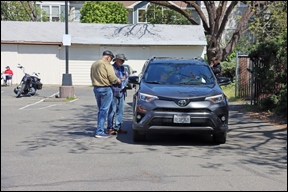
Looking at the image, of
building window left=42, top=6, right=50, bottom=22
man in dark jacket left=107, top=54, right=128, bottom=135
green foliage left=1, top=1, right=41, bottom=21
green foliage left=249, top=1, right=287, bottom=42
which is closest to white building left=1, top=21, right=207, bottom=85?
green foliage left=249, top=1, right=287, bottom=42

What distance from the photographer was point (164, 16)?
41406 millimetres

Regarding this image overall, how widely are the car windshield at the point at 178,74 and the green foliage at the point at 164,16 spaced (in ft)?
105

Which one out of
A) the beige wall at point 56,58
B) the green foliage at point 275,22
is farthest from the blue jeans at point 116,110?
the beige wall at point 56,58

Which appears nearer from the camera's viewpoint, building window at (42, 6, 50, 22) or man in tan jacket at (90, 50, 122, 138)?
man in tan jacket at (90, 50, 122, 138)

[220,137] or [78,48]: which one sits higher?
[78,48]

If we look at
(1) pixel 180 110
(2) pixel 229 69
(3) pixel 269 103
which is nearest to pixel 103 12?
(2) pixel 229 69

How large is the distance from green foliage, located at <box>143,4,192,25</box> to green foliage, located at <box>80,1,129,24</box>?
441 cm

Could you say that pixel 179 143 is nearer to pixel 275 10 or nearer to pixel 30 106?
pixel 30 106

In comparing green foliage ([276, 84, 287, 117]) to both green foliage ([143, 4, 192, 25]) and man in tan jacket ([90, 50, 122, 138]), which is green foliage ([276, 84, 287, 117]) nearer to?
man in tan jacket ([90, 50, 122, 138])

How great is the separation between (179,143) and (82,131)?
2.66 m

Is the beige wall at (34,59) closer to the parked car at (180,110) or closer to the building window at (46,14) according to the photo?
the building window at (46,14)

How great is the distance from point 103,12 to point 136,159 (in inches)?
1577

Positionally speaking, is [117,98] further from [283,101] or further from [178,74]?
[283,101]

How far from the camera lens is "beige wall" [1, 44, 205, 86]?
103 ft
